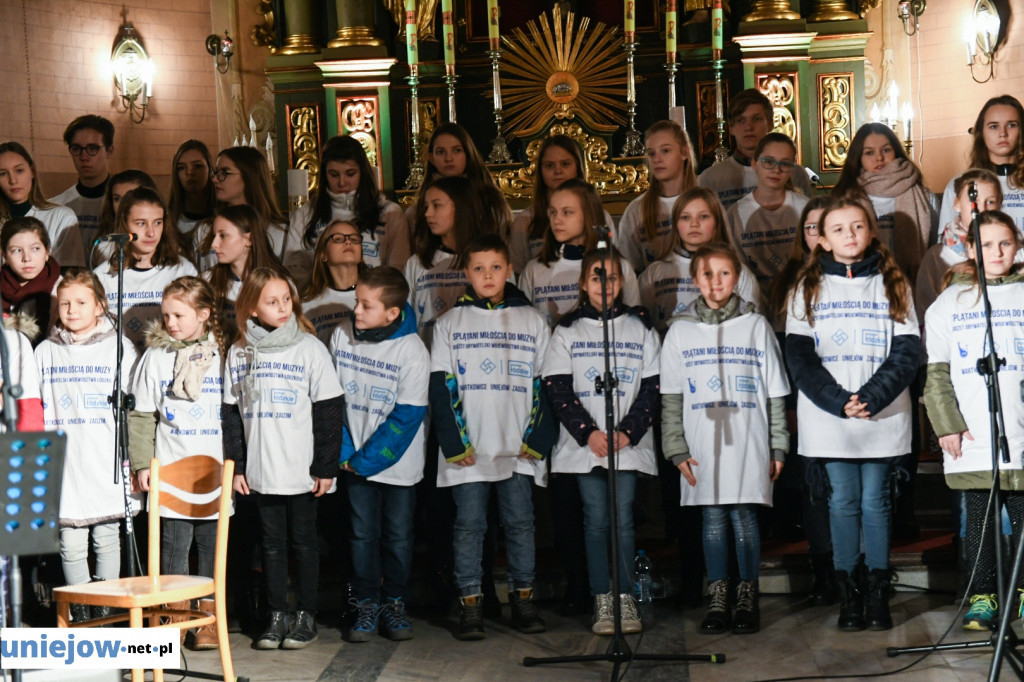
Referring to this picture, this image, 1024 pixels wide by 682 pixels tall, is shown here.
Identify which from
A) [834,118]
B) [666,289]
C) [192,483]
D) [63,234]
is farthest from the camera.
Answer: [834,118]

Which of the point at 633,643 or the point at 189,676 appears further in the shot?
the point at 633,643

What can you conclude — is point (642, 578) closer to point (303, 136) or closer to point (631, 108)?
point (631, 108)

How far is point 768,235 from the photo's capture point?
18.4 feet

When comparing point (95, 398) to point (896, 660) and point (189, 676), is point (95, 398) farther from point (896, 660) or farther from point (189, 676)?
point (896, 660)

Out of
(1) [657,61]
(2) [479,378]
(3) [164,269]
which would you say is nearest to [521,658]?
(2) [479,378]

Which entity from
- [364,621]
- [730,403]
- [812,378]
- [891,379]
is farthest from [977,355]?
[364,621]

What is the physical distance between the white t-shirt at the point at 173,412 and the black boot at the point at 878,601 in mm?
2484

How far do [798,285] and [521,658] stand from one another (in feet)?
5.73

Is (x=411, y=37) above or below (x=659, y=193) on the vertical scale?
above

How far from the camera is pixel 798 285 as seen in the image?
15.9 ft

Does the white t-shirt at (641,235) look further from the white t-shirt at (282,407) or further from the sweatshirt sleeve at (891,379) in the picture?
the white t-shirt at (282,407)

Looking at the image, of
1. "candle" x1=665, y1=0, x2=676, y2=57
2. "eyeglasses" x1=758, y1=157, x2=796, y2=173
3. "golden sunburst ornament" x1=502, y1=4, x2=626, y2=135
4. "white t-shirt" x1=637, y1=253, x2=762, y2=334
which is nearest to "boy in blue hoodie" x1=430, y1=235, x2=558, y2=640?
"white t-shirt" x1=637, y1=253, x2=762, y2=334

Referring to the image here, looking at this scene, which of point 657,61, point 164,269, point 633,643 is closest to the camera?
point 633,643

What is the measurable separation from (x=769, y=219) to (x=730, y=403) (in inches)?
46.5
